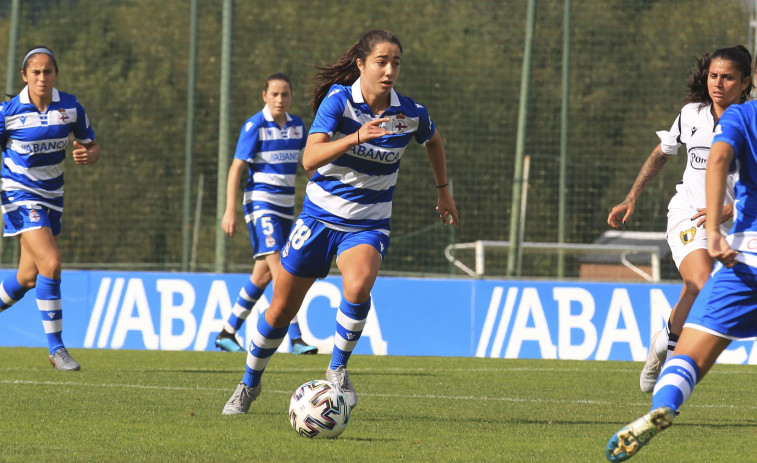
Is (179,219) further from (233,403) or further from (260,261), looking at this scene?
(233,403)

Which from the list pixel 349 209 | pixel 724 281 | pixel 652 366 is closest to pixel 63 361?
pixel 349 209

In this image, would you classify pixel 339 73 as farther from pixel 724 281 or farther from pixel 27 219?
pixel 27 219

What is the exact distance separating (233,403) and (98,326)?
6523 millimetres

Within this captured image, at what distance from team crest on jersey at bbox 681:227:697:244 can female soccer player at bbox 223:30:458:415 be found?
6.20 ft

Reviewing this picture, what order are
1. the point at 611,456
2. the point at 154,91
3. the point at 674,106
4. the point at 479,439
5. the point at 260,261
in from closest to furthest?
the point at 611,456, the point at 479,439, the point at 260,261, the point at 674,106, the point at 154,91


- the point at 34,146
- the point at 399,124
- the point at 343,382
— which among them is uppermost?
the point at 399,124

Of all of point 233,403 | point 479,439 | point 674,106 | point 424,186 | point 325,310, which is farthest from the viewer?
point 424,186

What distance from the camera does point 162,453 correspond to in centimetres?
515

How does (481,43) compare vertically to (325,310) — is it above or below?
above

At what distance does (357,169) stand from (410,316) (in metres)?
5.89

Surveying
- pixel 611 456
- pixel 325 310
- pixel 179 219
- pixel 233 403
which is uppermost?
pixel 611 456

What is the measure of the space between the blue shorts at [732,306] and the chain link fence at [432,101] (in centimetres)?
1081

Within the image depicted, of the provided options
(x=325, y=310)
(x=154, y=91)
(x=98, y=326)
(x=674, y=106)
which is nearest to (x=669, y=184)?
(x=674, y=106)

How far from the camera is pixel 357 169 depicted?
630 cm
